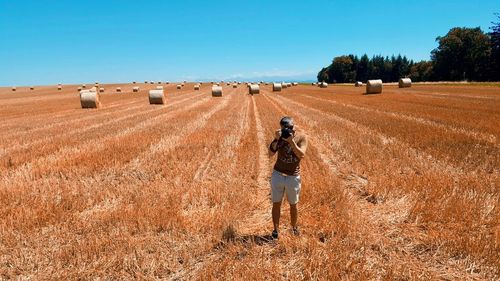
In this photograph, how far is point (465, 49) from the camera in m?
89.6

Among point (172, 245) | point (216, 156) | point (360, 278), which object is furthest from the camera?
point (216, 156)

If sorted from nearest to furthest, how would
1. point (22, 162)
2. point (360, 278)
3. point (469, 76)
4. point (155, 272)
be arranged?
1. point (360, 278)
2. point (155, 272)
3. point (22, 162)
4. point (469, 76)

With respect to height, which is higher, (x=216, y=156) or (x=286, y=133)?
(x=286, y=133)

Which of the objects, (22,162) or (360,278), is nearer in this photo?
(360,278)

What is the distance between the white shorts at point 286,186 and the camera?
497 cm

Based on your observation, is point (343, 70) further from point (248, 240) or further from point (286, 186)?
point (248, 240)

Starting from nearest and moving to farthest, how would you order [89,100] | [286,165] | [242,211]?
1. [286,165]
2. [242,211]
3. [89,100]

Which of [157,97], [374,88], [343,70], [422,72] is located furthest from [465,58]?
[157,97]

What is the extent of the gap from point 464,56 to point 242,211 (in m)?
100

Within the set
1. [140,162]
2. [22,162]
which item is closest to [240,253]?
[140,162]

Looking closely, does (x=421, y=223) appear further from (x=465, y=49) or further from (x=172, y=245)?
(x=465, y=49)

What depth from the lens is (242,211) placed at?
→ 20.1ft

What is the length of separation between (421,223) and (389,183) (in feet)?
5.89

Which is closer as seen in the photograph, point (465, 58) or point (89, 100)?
point (89, 100)
